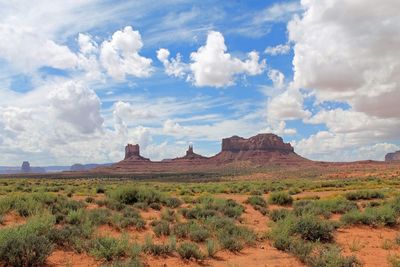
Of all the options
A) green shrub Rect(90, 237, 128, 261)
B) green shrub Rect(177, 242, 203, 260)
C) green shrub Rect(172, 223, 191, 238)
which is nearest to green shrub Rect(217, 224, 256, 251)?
green shrub Rect(172, 223, 191, 238)

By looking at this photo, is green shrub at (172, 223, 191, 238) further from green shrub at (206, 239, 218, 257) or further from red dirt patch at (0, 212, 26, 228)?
red dirt patch at (0, 212, 26, 228)

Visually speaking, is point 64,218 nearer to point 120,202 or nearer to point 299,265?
point 120,202

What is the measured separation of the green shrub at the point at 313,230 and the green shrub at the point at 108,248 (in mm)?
6895

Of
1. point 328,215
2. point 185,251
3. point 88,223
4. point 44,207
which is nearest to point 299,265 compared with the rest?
point 185,251

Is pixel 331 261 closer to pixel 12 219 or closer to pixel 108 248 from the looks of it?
pixel 108 248

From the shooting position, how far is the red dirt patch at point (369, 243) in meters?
12.6

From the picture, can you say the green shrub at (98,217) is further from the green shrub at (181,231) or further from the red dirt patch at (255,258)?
the red dirt patch at (255,258)

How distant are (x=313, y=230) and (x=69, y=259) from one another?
8.98 m

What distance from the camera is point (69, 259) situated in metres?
11.4

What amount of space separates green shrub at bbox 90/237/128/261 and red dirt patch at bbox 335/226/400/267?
7321 mm

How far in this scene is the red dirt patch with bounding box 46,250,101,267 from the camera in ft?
36.0

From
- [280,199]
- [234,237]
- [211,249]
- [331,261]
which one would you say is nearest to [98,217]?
[234,237]

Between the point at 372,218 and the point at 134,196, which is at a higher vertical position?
the point at 134,196

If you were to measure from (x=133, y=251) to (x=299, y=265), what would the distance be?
4.97 meters
